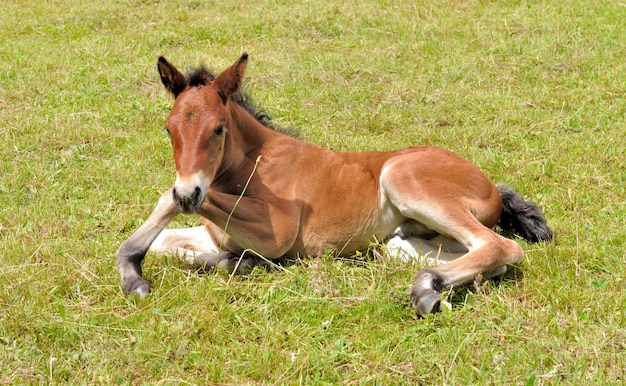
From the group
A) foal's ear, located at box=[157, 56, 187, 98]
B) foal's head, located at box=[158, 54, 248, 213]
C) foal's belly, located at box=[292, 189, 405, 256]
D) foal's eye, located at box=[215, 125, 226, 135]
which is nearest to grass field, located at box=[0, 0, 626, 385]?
foal's belly, located at box=[292, 189, 405, 256]

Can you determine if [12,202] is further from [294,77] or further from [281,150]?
[294,77]

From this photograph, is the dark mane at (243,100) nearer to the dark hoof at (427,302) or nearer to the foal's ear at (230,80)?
the foal's ear at (230,80)

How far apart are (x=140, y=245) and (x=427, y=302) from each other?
1761 mm

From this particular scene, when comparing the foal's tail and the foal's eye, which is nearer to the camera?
the foal's eye

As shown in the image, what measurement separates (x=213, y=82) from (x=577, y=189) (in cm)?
311

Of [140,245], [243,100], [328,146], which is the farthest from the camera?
[328,146]

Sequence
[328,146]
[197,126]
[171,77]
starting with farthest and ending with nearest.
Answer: [328,146], [171,77], [197,126]

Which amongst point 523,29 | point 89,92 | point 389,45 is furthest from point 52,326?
point 523,29

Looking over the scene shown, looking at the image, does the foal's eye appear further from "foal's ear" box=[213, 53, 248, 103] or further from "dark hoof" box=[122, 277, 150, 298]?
"dark hoof" box=[122, 277, 150, 298]

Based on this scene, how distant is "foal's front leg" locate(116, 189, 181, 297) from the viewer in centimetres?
449

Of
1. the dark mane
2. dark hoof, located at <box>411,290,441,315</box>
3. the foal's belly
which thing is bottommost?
the foal's belly

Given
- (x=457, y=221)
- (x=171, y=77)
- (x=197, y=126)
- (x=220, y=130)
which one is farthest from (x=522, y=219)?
(x=171, y=77)

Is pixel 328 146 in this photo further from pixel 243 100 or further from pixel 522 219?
pixel 522 219

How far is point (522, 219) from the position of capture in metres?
5.27
